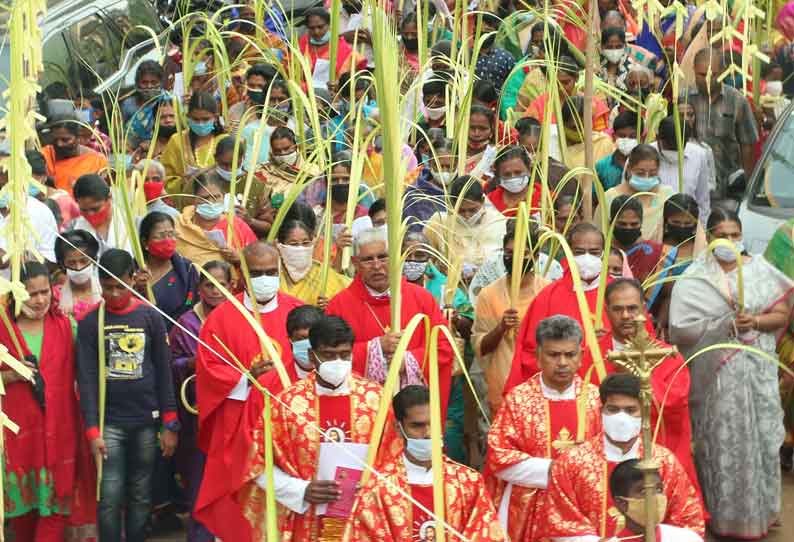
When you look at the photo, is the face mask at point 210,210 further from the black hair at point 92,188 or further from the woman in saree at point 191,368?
the woman in saree at point 191,368

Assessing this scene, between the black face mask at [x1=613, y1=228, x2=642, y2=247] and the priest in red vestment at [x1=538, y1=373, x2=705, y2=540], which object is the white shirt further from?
the priest in red vestment at [x1=538, y1=373, x2=705, y2=540]

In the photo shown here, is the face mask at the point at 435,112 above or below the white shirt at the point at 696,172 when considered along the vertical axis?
above

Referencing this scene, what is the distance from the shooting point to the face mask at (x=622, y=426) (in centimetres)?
662

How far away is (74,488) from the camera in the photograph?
8.55 metres

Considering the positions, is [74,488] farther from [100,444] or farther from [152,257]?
[152,257]

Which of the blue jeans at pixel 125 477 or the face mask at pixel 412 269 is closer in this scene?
the blue jeans at pixel 125 477

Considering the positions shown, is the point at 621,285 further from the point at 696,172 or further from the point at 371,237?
the point at 696,172

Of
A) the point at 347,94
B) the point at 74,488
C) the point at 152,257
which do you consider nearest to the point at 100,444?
the point at 74,488

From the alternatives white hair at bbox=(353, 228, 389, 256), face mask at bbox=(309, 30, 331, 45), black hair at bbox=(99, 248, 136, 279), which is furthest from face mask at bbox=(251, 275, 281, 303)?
face mask at bbox=(309, 30, 331, 45)

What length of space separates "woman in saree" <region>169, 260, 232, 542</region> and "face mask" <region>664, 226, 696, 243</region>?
2318 millimetres

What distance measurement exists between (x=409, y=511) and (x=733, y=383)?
2.87 m

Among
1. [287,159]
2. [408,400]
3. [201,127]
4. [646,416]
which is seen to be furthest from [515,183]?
[646,416]

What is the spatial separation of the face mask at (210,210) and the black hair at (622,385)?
3.67 metres

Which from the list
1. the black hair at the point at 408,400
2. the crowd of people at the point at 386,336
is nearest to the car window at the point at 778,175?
the crowd of people at the point at 386,336
